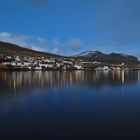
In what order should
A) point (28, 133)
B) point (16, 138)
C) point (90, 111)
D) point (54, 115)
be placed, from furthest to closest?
point (90, 111), point (54, 115), point (28, 133), point (16, 138)

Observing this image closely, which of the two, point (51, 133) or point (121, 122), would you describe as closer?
point (51, 133)

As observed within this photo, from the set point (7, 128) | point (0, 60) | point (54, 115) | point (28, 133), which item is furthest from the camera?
point (0, 60)

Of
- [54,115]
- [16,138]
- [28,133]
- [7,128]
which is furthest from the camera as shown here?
[54,115]

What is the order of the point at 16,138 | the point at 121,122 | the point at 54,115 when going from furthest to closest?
the point at 54,115 < the point at 121,122 < the point at 16,138

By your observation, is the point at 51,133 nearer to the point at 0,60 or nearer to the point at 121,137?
the point at 121,137

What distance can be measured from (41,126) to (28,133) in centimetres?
170

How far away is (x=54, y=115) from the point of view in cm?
2011

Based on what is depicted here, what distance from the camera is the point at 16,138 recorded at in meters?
14.0

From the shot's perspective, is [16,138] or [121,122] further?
[121,122]

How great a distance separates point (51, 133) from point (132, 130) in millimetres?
4854

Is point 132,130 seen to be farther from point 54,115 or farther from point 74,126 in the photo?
point 54,115

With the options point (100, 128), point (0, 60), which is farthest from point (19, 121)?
point (0, 60)

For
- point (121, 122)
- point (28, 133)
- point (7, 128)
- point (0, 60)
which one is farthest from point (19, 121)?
point (0, 60)

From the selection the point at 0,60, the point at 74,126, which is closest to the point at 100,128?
the point at 74,126
